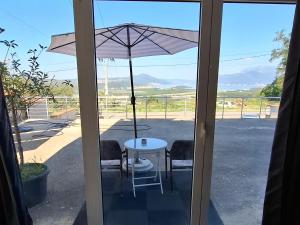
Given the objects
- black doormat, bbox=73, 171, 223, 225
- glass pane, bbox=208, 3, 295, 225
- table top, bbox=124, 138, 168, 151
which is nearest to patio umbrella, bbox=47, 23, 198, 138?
table top, bbox=124, 138, 168, 151

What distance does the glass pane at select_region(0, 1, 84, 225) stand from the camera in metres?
1.55

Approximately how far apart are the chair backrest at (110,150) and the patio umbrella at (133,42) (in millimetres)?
214

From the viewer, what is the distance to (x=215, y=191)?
1.88 meters

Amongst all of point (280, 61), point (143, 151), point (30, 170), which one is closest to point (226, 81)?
point (280, 61)

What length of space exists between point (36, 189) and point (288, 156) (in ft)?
5.91

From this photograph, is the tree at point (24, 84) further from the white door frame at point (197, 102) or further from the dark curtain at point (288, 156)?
the dark curtain at point (288, 156)

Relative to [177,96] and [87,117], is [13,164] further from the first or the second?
[177,96]

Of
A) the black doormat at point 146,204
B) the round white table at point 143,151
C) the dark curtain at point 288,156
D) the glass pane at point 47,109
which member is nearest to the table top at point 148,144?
the round white table at point 143,151

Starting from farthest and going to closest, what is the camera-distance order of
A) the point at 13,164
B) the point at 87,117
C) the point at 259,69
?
the point at 259,69 < the point at 87,117 < the point at 13,164

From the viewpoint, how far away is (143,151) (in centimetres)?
186

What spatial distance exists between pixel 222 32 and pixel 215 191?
1.23 metres

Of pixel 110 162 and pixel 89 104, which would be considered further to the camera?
pixel 110 162

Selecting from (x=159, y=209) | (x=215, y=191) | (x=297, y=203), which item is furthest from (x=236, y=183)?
(x=159, y=209)

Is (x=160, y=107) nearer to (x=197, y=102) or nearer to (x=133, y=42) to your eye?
(x=197, y=102)
